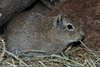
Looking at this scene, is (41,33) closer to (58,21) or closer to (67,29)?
(58,21)

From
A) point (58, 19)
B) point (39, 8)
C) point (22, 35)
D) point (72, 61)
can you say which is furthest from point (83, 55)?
point (39, 8)

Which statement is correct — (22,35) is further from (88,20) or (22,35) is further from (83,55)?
(88,20)

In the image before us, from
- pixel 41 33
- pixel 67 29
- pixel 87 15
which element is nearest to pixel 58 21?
pixel 67 29

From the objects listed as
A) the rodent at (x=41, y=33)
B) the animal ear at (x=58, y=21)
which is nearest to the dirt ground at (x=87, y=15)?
the rodent at (x=41, y=33)


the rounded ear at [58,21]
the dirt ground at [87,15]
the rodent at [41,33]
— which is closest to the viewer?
the rounded ear at [58,21]

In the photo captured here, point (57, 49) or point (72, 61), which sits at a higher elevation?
point (57, 49)

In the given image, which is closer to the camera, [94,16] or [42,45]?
[42,45]

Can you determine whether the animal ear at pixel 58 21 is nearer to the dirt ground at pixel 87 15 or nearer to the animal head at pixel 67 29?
the animal head at pixel 67 29
